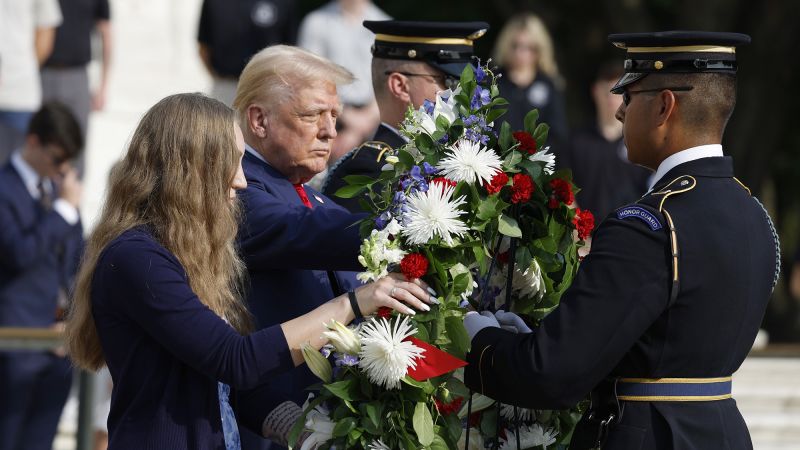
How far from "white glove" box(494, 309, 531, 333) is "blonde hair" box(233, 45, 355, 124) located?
3.16 feet

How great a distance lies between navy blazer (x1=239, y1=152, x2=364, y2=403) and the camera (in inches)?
148

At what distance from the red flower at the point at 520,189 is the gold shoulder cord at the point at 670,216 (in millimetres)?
333

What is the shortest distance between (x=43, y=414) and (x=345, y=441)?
403 cm

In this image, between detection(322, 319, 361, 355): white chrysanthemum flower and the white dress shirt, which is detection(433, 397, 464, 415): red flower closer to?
detection(322, 319, 361, 355): white chrysanthemum flower

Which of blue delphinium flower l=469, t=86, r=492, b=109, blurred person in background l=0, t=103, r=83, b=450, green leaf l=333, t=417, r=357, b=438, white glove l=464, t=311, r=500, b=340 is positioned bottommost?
blurred person in background l=0, t=103, r=83, b=450

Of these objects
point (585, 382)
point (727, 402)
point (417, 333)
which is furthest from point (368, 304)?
point (727, 402)

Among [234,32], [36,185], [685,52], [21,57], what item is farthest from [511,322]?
[234,32]

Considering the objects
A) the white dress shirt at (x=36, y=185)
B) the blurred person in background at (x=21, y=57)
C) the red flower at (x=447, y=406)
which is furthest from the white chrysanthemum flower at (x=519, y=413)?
the blurred person in background at (x=21, y=57)

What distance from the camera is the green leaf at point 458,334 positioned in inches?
139

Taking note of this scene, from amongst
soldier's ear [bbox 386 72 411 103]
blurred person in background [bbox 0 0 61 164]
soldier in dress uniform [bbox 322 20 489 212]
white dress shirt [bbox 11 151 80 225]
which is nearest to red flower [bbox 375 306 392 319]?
soldier in dress uniform [bbox 322 20 489 212]

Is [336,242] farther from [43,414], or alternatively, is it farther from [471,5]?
[471,5]

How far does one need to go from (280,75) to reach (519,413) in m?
1.26

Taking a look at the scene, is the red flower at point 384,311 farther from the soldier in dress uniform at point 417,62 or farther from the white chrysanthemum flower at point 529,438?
the soldier in dress uniform at point 417,62

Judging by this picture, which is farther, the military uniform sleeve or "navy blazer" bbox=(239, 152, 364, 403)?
"navy blazer" bbox=(239, 152, 364, 403)
